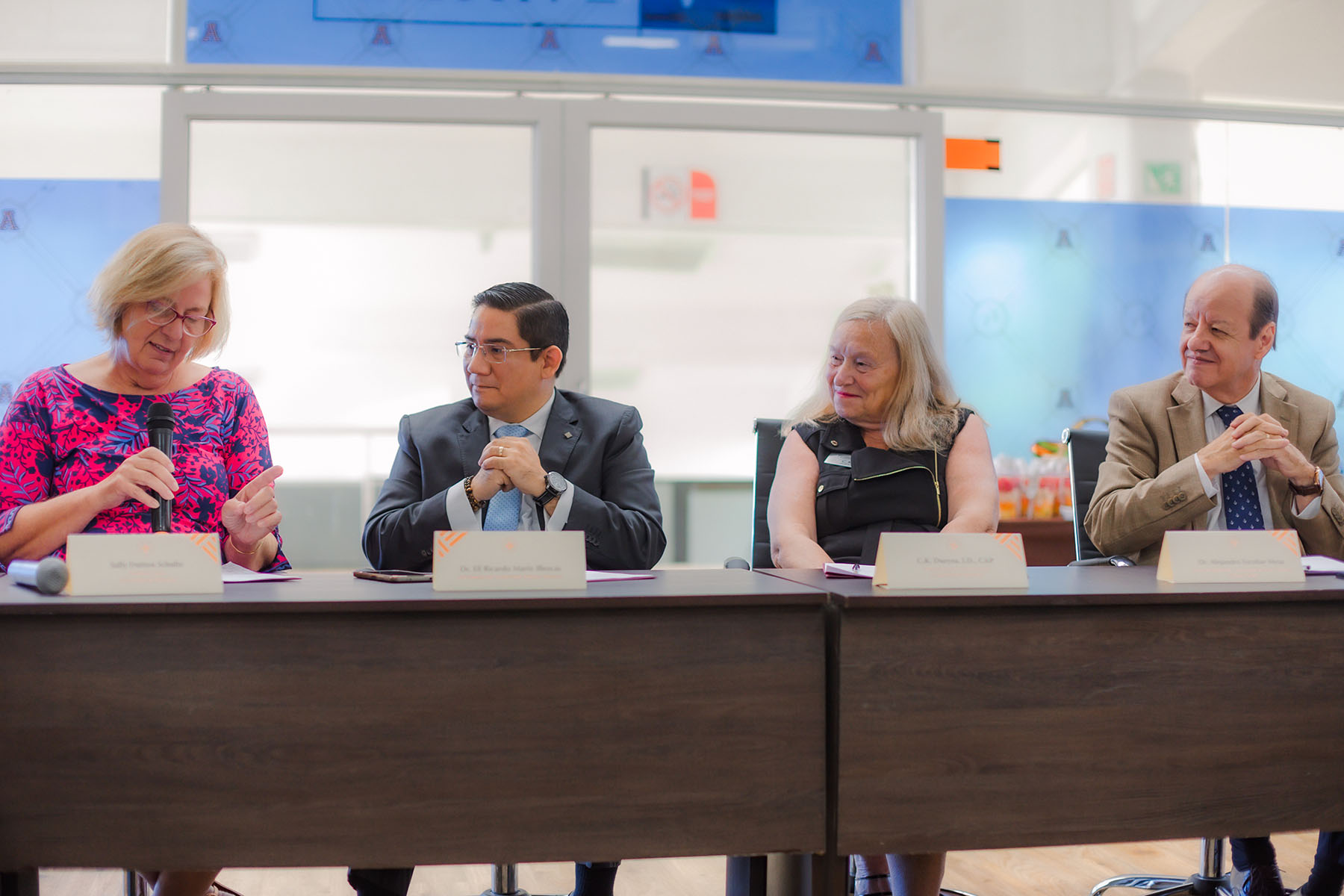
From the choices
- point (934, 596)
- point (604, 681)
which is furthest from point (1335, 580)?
point (604, 681)

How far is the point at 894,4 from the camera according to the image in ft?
11.9

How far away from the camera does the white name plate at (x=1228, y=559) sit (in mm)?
1521

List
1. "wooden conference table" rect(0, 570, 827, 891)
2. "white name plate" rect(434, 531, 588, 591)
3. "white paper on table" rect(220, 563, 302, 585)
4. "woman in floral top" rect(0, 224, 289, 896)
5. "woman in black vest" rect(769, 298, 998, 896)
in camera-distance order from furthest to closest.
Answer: "woman in black vest" rect(769, 298, 998, 896) → "woman in floral top" rect(0, 224, 289, 896) → "white paper on table" rect(220, 563, 302, 585) → "white name plate" rect(434, 531, 588, 591) → "wooden conference table" rect(0, 570, 827, 891)

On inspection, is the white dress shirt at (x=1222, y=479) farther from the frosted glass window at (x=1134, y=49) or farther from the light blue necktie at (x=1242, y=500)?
the frosted glass window at (x=1134, y=49)

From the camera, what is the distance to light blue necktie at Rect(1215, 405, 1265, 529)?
6.81 feet

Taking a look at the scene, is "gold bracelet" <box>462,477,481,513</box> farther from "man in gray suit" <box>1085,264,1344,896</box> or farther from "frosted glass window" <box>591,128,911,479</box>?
"frosted glass window" <box>591,128,911,479</box>

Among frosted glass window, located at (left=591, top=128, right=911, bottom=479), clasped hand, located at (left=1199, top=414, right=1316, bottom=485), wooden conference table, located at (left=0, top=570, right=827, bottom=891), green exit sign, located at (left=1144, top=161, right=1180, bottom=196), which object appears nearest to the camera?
wooden conference table, located at (left=0, top=570, right=827, bottom=891)

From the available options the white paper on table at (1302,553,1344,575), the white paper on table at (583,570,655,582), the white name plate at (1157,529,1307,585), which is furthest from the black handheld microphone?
the white paper on table at (1302,553,1344,575)

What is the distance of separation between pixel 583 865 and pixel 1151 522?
1.22m

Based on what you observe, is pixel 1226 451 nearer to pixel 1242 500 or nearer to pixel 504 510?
pixel 1242 500

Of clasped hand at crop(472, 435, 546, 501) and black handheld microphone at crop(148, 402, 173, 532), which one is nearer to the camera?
black handheld microphone at crop(148, 402, 173, 532)

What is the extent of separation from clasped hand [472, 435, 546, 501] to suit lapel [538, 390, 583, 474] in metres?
0.17

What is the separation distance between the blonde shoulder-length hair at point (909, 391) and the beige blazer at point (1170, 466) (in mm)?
338

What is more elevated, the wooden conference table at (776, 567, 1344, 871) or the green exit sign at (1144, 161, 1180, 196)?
the green exit sign at (1144, 161, 1180, 196)
